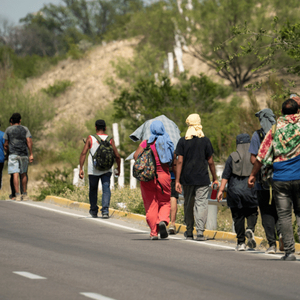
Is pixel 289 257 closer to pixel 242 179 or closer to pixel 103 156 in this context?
pixel 242 179

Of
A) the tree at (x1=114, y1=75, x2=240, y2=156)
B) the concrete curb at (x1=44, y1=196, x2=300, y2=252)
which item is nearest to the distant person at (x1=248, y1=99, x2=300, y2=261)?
the concrete curb at (x1=44, y1=196, x2=300, y2=252)

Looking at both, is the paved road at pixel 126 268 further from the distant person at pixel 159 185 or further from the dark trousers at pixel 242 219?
the distant person at pixel 159 185

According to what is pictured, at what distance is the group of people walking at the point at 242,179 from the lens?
793 centimetres

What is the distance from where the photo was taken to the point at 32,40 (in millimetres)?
79750

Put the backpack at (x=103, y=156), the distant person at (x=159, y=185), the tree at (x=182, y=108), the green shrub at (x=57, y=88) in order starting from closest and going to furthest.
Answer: the distant person at (x=159, y=185) → the backpack at (x=103, y=156) → the tree at (x=182, y=108) → the green shrub at (x=57, y=88)

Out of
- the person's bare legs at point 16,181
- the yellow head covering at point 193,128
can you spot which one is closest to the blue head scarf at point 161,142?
the yellow head covering at point 193,128

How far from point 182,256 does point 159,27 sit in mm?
37633

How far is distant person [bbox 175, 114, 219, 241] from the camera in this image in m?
9.84

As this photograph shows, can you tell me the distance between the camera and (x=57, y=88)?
196 ft

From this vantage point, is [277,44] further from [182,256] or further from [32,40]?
[32,40]

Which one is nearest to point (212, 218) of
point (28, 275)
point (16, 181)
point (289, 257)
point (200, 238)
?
point (200, 238)

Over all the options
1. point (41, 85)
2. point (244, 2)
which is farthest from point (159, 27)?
point (41, 85)

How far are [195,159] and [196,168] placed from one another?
14 cm

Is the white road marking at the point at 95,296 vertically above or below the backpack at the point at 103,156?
below
